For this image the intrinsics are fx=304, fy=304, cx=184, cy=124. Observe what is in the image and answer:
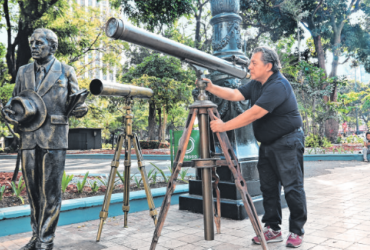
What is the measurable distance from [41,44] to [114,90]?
2.88 ft

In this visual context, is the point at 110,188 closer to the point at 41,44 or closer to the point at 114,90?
the point at 114,90

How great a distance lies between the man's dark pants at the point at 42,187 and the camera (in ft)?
9.62

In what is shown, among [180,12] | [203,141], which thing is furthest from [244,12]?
[203,141]

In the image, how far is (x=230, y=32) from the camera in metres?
5.19

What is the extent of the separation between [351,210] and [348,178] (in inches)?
143

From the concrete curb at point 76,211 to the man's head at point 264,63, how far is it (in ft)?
8.71

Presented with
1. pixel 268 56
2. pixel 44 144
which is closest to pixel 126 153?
pixel 44 144

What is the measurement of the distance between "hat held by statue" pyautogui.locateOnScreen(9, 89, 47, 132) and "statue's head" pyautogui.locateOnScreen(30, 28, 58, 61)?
1.22 ft

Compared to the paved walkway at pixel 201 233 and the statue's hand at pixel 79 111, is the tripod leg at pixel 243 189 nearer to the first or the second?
the paved walkway at pixel 201 233

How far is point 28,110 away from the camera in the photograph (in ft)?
9.23

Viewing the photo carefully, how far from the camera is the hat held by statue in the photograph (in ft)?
9.27

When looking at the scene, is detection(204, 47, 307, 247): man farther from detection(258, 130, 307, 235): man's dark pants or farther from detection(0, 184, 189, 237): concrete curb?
detection(0, 184, 189, 237): concrete curb

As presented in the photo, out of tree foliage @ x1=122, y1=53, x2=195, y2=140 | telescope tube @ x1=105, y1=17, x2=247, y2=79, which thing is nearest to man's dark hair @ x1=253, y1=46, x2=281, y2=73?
telescope tube @ x1=105, y1=17, x2=247, y2=79

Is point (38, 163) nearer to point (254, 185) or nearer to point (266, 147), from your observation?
point (266, 147)
